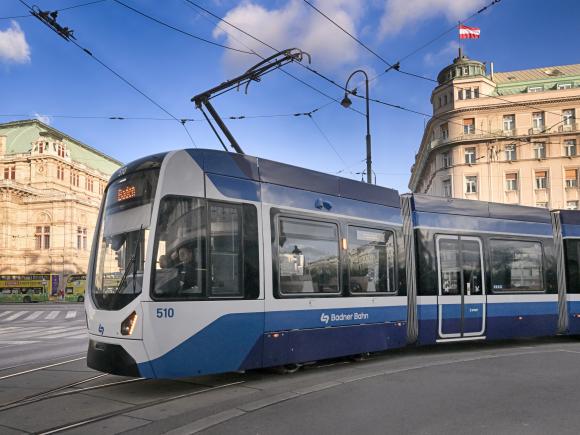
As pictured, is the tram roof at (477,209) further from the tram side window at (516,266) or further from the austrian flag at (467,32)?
the austrian flag at (467,32)

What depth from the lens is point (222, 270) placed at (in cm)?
715

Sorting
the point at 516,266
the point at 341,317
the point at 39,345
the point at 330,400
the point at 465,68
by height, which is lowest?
the point at 39,345

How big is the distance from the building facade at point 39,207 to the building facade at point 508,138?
49.3 m

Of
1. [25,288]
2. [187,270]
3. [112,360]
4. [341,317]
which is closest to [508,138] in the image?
[25,288]

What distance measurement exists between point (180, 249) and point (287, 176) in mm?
2302

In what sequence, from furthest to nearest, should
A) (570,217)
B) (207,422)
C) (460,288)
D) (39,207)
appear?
(39,207) < (570,217) < (460,288) < (207,422)

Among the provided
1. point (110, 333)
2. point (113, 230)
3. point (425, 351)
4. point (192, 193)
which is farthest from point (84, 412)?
point (425, 351)

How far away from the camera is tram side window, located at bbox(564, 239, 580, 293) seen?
12.4 m

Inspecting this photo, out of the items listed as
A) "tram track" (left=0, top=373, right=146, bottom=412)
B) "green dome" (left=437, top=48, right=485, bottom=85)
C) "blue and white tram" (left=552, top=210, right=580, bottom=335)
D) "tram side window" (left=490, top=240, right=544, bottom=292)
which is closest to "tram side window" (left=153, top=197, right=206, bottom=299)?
"tram track" (left=0, top=373, right=146, bottom=412)

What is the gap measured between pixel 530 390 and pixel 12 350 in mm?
10869

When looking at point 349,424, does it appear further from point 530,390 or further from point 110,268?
point 110,268

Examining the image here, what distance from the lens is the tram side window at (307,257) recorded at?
7961 millimetres

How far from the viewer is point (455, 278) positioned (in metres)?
10.6

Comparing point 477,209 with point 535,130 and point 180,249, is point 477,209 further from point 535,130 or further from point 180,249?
point 535,130
